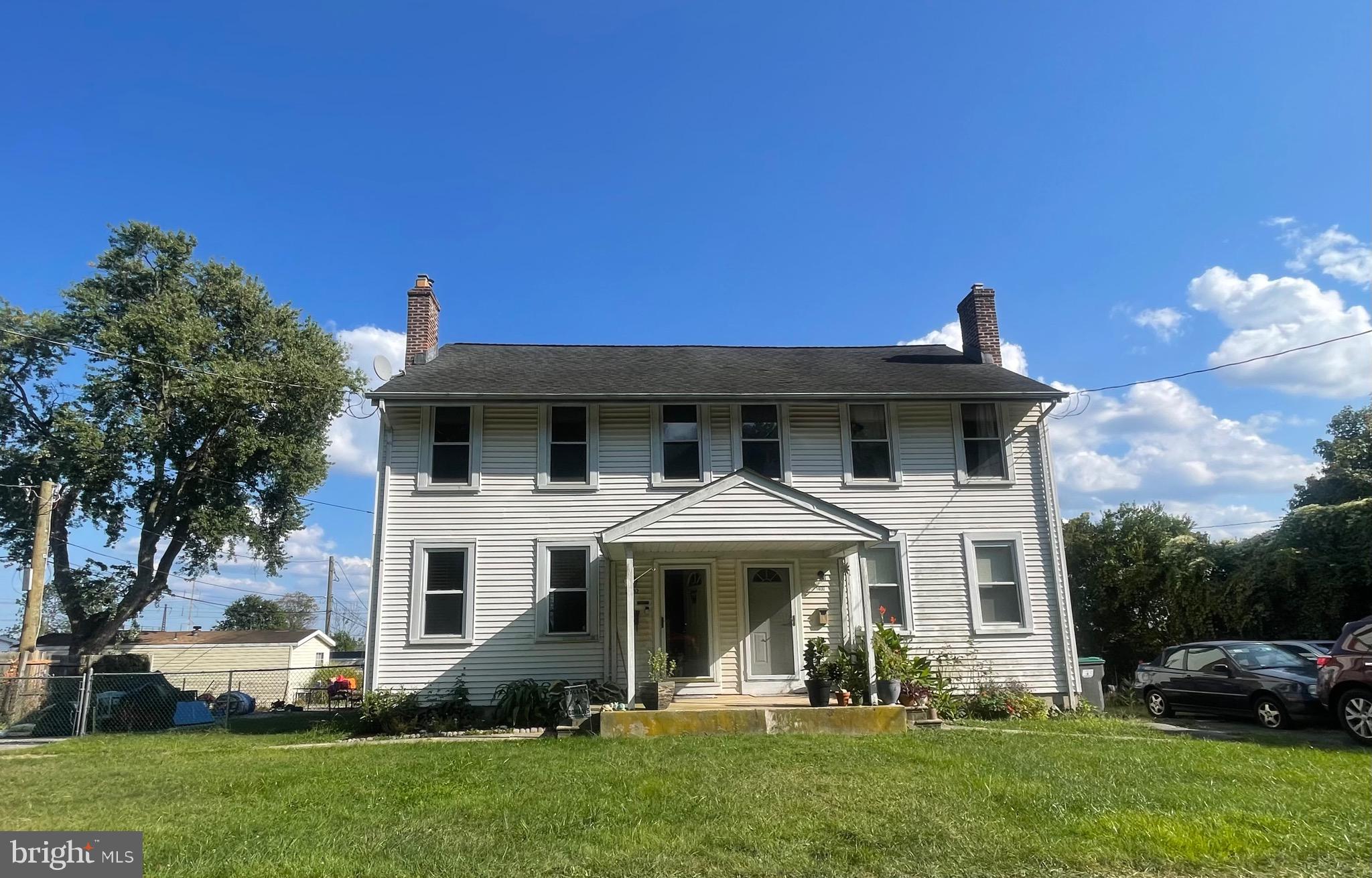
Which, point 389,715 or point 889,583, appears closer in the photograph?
point 389,715

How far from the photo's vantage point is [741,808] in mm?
6090

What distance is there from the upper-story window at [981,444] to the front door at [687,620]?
546 centimetres

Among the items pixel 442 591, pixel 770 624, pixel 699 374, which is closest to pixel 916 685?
pixel 770 624

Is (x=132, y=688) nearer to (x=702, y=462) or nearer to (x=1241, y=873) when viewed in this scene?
(x=702, y=462)

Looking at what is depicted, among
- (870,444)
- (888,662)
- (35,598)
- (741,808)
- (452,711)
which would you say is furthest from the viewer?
(35,598)

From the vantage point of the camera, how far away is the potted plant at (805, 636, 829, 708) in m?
11.5

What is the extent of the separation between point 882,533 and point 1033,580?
175 inches

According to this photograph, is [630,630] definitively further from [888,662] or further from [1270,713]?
[1270,713]

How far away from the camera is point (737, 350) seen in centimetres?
1786

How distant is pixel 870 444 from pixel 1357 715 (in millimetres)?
7863

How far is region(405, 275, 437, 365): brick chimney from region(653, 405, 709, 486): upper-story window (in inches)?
200

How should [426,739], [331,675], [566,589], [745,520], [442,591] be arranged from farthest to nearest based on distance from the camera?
[331,675], [566,589], [442,591], [745,520], [426,739]

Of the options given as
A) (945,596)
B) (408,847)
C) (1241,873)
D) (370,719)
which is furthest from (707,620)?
(1241,873)

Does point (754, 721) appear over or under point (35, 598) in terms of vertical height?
under
